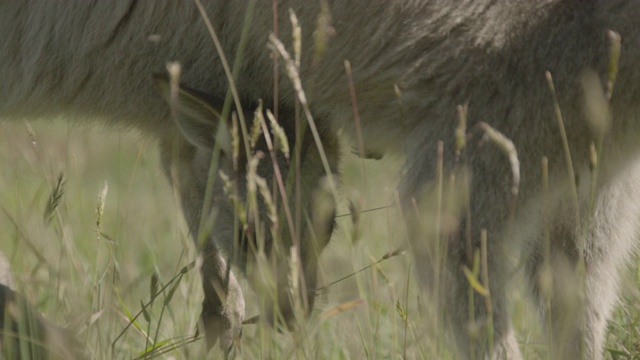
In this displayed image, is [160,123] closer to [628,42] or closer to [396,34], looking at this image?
[396,34]

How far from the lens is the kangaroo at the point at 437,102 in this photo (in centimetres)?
320

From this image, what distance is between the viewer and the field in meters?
3.08

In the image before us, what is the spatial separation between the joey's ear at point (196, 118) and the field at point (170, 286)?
0.70ft

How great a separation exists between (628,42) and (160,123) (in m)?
1.75

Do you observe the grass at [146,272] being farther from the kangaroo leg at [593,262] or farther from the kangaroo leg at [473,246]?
the kangaroo leg at [593,262]

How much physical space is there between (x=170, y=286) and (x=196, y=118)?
1030 millimetres

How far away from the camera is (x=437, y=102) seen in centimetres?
330

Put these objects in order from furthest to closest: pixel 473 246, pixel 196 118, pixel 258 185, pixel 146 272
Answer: pixel 146 272
pixel 196 118
pixel 258 185
pixel 473 246

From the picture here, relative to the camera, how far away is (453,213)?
3221mm

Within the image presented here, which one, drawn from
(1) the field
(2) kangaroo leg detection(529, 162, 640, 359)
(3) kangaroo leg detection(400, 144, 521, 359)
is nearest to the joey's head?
(1) the field

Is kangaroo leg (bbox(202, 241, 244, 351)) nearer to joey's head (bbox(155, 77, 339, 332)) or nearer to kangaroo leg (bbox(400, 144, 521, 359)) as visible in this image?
joey's head (bbox(155, 77, 339, 332))

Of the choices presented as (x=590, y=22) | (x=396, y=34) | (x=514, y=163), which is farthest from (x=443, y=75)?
(x=514, y=163)

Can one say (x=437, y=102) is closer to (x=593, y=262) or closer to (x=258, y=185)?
(x=258, y=185)

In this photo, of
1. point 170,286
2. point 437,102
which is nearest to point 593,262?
point 437,102
